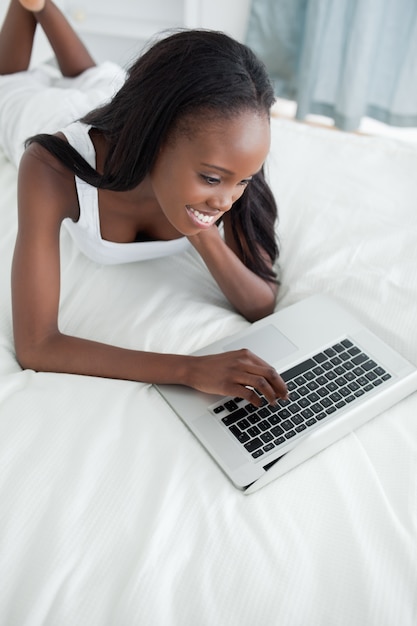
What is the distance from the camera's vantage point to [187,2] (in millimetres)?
2326

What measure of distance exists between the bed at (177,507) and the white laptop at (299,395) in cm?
2

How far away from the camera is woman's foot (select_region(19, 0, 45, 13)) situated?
1568 millimetres

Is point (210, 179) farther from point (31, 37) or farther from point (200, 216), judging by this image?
point (31, 37)

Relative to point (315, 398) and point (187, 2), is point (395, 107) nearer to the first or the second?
point (187, 2)

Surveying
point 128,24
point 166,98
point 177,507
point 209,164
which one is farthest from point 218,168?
point 128,24

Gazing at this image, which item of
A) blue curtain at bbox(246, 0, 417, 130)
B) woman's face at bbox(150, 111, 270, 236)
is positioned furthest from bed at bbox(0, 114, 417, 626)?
blue curtain at bbox(246, 0, 417, 130)

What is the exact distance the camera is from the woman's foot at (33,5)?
61.7 inches

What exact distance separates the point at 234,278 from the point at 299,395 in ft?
0.99

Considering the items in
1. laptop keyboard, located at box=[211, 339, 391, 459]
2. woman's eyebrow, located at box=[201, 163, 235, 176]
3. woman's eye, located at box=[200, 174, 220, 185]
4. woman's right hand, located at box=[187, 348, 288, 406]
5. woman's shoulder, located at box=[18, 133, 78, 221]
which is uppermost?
woman's eyebrow, located at box=[201, 163, 235, 176]

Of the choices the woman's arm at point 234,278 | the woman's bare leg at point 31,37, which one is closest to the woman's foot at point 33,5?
the woman's bare leg at point 31,37

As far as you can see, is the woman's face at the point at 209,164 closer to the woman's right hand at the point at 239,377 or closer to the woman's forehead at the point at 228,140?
the woman's forehead at the point at 228,140

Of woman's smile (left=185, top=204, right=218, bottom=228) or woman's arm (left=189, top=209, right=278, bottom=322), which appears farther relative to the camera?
woman's arm (left=189, top=209, right=278, bottom=322)

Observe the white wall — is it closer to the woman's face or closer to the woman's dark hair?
the woman's dark hair

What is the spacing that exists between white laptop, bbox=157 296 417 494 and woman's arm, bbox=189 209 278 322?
3.5 inches
